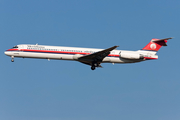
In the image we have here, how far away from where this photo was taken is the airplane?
39938 mm

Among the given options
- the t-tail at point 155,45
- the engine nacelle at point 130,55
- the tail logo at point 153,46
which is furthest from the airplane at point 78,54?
the tail logo at point 153,46

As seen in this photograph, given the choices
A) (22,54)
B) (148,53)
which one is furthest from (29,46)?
(148,53)

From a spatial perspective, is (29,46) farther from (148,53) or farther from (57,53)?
(148,53)

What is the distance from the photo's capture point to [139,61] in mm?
42188

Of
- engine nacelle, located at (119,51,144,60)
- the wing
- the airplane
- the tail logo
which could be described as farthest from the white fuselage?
the tail logo

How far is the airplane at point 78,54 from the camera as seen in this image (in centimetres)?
3994

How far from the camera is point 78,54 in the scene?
40.1 meters

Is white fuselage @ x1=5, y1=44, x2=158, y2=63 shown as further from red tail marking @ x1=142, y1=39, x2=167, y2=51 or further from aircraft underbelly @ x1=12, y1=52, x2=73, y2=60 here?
red tail marking @ x1=142, y1=39, x2=167, y2=51

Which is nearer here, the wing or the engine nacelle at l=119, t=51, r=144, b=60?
the wing

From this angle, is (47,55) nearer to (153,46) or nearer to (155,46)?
(153,46)

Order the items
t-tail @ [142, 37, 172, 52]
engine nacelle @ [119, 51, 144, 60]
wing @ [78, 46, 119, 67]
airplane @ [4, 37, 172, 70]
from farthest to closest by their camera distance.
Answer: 1. t-tail @ [142, 37, 172, 52]
2. engine nacelle @ [119, 51, 144, 60]
3. airplane @ [4, 37, 172, 70]
4. wing @ [78, 46, 119, 67]

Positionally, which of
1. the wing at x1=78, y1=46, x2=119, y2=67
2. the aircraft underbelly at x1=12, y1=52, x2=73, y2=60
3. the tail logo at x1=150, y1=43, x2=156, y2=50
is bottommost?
the wing at x1=78, y1=46, x2=119, y2=67

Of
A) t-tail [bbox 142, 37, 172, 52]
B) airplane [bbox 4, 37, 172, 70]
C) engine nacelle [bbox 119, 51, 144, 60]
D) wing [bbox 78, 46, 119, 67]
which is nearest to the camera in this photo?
wing [bbox 78, 46, 119, 67]

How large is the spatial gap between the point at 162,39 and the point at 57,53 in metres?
14.9
